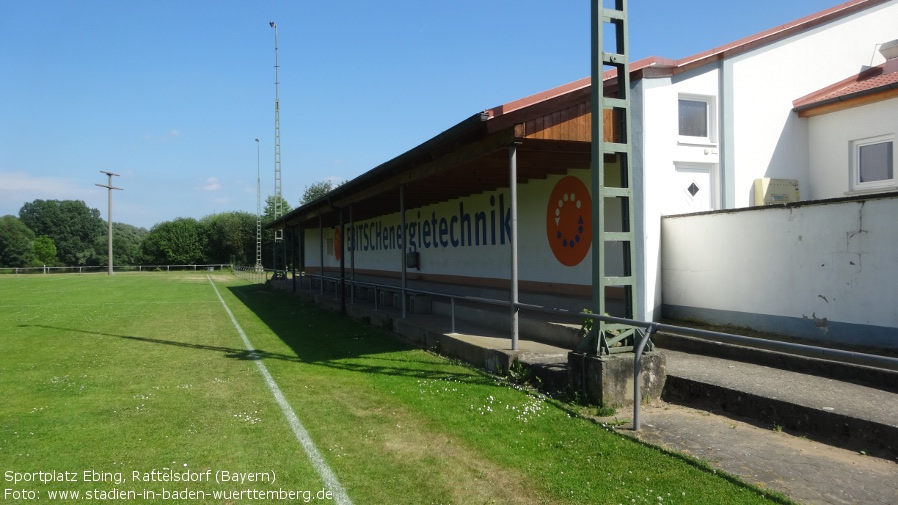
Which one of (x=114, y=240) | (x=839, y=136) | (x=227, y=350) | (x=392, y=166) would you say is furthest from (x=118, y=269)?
(x=839, y=136)

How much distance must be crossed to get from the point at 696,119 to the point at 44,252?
101532mm

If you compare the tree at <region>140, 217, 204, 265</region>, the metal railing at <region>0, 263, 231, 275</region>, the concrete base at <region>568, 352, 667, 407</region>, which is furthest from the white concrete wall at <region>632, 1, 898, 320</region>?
the tree at <region>140, 217, 204, 265</region>

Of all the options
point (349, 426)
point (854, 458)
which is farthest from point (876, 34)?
point (349, 426)

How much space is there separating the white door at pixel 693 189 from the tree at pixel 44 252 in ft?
323

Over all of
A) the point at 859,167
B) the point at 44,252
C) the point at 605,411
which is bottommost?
the point at 605,411

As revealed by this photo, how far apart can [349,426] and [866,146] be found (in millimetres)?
9152

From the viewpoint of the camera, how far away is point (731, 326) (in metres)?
8.50

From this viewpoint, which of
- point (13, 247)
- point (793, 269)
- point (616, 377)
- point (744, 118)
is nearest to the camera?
point (616, 377)

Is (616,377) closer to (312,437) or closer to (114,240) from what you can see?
(312,437)

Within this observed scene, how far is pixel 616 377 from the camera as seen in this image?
→ 20.2 ft

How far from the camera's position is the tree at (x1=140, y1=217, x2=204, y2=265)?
78.8m

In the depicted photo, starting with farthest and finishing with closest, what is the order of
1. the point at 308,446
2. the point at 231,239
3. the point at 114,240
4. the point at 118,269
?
the point at 114,240 < the point at 231,239 < the point at 118,269 < the point at 308,446

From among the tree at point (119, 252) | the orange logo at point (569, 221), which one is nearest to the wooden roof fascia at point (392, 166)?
the orange logo at point (569, 221)

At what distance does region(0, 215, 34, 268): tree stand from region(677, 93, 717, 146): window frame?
98386mm
